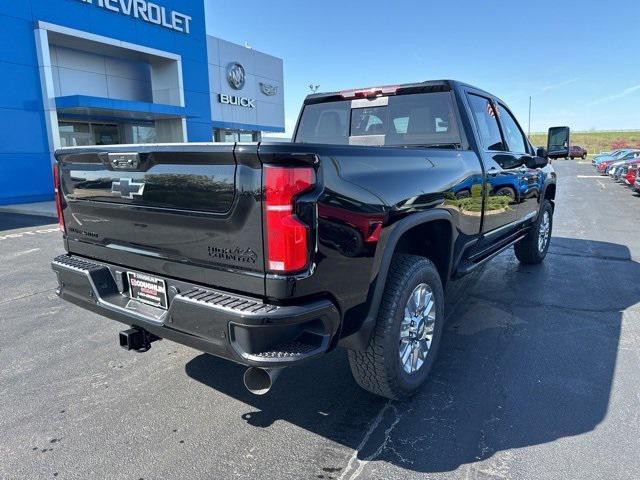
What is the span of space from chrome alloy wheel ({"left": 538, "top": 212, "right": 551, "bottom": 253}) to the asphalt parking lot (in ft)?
5.30

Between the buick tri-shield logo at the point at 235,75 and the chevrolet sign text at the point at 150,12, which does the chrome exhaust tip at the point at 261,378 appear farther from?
the buick tri-shield logo at the point at 235,75

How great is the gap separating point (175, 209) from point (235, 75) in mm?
25026

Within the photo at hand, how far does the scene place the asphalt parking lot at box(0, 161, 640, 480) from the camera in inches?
91.0

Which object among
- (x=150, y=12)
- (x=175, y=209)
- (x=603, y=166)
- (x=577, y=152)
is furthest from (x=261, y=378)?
(x=577, y=152)

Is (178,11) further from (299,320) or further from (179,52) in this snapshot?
(299,320)

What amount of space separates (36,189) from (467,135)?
16024mm

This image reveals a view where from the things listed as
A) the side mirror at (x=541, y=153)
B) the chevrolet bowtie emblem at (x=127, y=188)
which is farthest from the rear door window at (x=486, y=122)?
the chevrolet bowtie emblem at (x=127, y=188)

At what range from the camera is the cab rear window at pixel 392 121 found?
376 centimetres

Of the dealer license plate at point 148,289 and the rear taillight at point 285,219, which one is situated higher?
the rear taillight at point 285,219

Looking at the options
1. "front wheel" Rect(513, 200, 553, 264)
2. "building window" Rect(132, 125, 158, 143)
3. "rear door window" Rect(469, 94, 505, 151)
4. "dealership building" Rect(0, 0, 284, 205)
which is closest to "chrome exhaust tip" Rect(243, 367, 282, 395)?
"rear door window" Rect(469, 94, 505, 151)

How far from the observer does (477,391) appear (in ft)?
9.73

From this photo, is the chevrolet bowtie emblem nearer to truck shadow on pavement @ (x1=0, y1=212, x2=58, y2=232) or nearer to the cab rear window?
the cab rear window

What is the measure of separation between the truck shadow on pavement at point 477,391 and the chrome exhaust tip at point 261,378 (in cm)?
57

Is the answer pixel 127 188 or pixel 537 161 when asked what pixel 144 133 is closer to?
pixel 537 161
